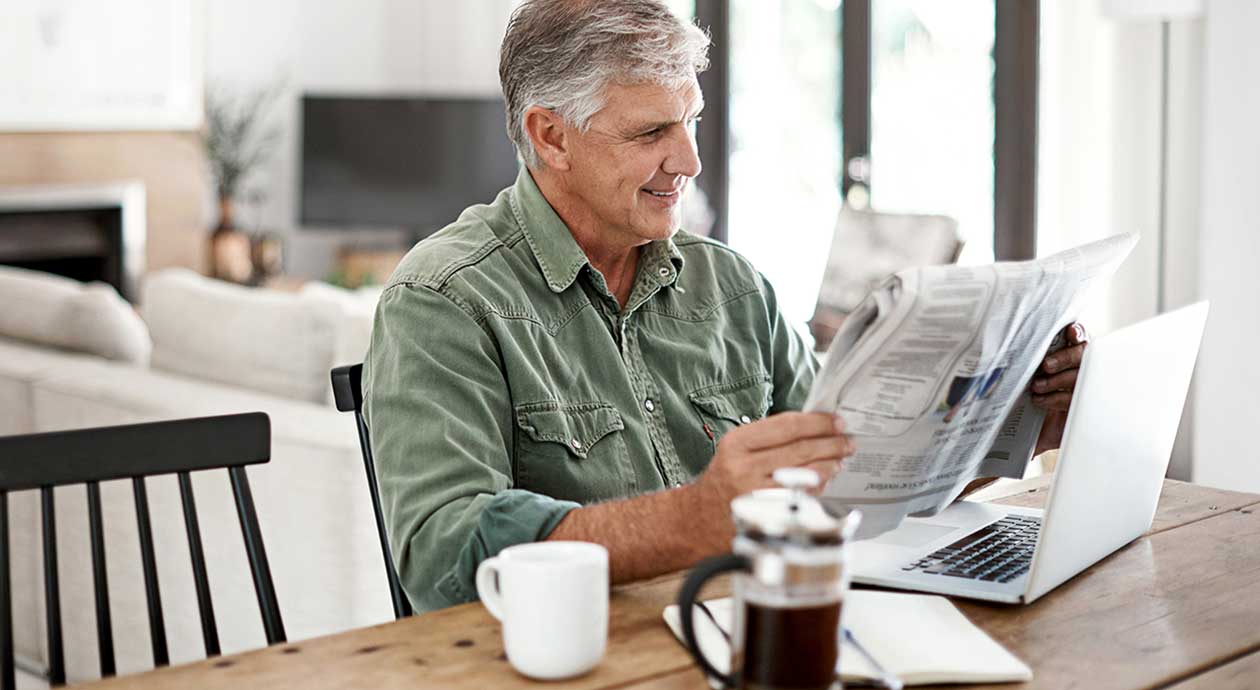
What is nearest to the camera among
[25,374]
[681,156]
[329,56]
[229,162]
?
[681,156]

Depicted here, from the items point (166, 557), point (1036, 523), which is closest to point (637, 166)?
point (1036, 523)

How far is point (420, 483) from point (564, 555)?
0.91 feet

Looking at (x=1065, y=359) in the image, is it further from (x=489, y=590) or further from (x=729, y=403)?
(x=489, y=590)

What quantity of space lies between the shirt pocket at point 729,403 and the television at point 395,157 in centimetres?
431

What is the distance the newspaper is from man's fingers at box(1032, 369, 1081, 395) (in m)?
0.07

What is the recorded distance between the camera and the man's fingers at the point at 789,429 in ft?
3.56

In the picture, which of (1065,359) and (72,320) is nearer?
(1065,359)

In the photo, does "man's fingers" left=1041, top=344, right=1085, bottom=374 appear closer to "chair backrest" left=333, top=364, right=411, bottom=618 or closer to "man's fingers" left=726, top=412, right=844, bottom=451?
"man's fingers" left=726, top=412, right=844, bottom=451

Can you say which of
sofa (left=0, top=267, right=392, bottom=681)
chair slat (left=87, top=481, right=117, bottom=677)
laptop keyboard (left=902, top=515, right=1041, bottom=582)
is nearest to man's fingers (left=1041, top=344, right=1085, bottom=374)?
laptop keyboard (left=902, top=515, right=1041, bottom=582)

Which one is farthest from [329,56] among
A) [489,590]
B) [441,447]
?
[489,590]

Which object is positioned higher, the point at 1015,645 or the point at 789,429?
the point at 789,429

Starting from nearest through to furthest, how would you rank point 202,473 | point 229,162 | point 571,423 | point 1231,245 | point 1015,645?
point 1015,645, point 571,423, point 202,473, point 1231,245, point 229,162

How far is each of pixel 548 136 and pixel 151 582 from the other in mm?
636

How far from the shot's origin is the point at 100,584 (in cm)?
128
